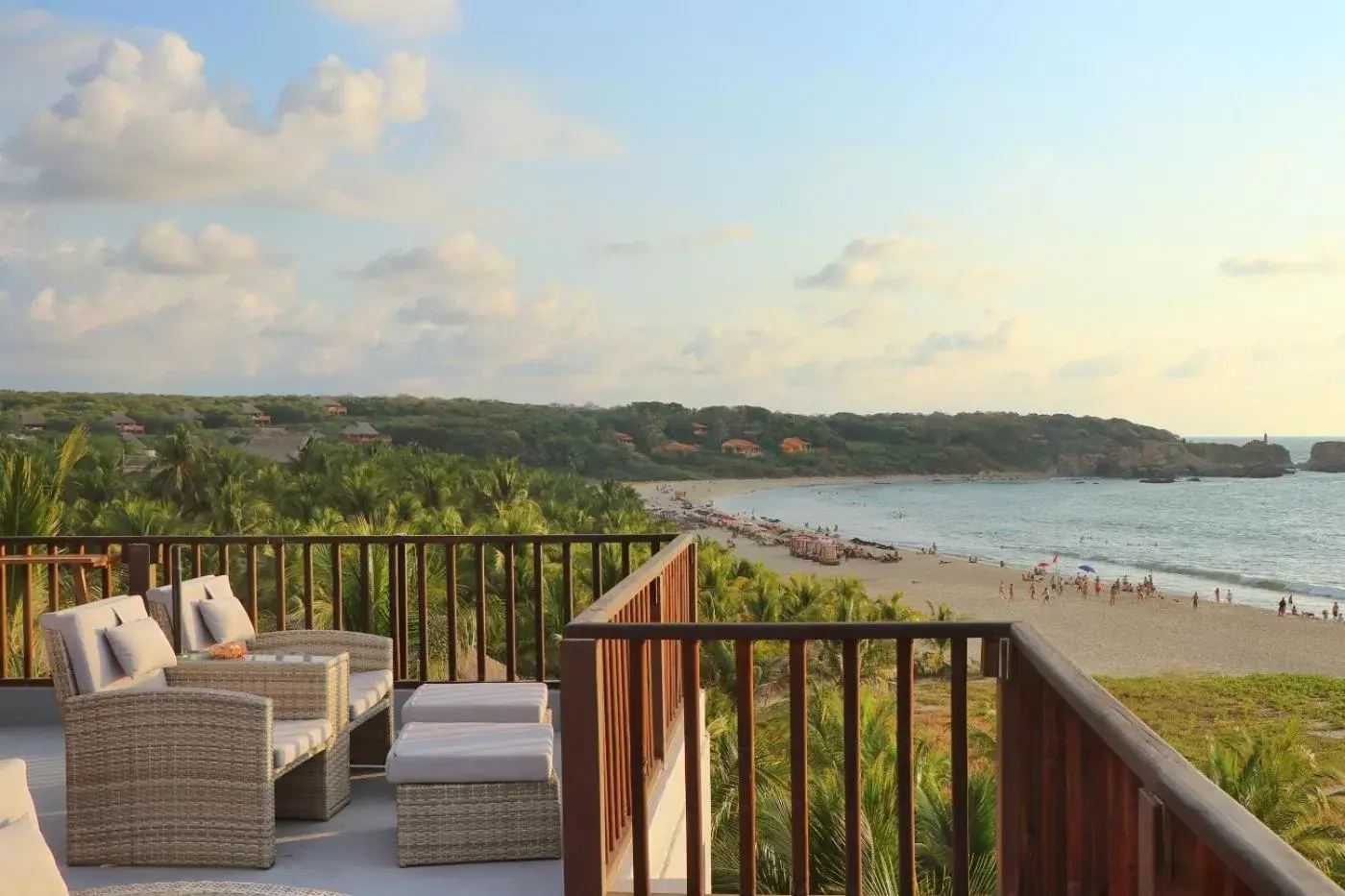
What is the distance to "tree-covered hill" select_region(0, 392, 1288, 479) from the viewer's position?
173ft

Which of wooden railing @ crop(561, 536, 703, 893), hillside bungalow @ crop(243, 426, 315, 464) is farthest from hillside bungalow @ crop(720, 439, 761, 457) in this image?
wooden railing @ crop(561, 536, 703, 893)

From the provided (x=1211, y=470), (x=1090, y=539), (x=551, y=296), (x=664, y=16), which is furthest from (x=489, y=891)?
(x=1211, y=470)

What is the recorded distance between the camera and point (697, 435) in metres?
82.0

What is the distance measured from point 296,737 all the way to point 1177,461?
107826 millimetres

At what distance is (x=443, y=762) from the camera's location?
3.95 metres

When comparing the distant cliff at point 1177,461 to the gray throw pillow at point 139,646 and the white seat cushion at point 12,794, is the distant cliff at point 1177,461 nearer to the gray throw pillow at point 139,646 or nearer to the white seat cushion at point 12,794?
the gray throw pillow at point 139,646

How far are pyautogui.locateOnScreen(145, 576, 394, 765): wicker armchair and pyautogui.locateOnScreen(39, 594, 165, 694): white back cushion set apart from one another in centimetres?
58

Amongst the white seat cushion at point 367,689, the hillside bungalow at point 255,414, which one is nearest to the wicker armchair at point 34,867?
the white seat cushion at point 367,689

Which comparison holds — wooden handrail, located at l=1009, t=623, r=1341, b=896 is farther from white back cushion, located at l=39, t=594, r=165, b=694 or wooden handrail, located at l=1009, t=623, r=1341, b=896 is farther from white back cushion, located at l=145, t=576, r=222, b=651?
white back cushion, located at l=145, t=576, r=222, b=651

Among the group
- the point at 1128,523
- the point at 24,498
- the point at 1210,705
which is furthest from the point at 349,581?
the point at 1128,523

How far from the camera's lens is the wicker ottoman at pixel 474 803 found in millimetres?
3963

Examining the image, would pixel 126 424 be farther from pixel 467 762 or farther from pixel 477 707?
pixel 467 762

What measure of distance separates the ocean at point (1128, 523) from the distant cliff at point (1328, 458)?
610 cm

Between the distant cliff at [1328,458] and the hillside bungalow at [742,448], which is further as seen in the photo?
the distant cliff at [1328,458]
